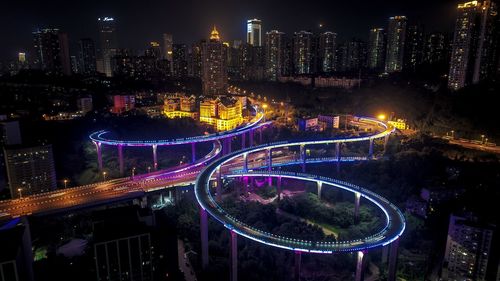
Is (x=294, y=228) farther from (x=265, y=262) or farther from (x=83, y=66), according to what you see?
(x=83, y=66)

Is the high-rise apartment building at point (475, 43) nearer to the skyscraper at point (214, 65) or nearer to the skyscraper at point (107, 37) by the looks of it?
the skyscraper at point (214, 65)

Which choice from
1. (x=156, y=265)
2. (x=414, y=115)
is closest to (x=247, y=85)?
(x=414, y=115)

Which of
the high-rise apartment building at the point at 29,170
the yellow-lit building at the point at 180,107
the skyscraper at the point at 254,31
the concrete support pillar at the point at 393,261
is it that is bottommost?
the concrete support pillar at the point at 393,261

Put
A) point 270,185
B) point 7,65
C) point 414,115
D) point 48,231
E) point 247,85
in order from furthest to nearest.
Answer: point 7,65 < point 247,85 < point 414,115 < point 270,185 < point 48,231

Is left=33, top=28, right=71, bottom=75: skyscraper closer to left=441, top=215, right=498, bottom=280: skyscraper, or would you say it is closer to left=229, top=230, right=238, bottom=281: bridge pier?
left=229, top=230, right=238, bottom=281: bridge pier

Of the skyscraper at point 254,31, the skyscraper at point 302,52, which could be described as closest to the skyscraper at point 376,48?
the skyscraper at point 302,52

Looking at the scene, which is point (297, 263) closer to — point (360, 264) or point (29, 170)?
point (360, 264)

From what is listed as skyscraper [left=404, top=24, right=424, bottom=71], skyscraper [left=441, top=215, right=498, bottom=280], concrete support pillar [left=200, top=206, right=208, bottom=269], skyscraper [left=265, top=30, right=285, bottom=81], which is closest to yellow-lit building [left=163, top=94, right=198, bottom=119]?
skyscraper [left=265, top=30, right=285, bottom=81]
